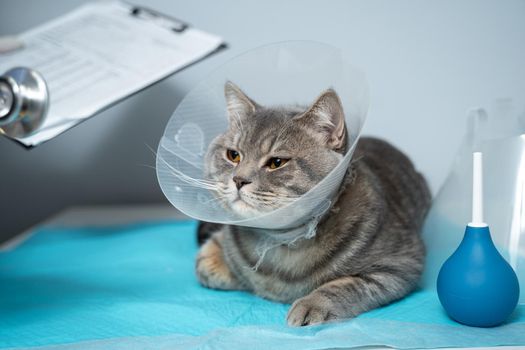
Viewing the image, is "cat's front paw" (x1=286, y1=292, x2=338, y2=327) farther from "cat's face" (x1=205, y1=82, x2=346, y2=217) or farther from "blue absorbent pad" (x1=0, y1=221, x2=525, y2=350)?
"cat's face" (x1=205, y1=82, x2=346, y2=217)

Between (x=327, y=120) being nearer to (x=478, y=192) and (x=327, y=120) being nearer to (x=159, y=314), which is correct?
(x=478, y=192)

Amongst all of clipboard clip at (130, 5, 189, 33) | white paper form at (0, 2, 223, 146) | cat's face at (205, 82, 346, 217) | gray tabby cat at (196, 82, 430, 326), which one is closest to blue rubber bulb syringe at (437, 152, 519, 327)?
gray tabby cat at (196, 82, 430, 326)

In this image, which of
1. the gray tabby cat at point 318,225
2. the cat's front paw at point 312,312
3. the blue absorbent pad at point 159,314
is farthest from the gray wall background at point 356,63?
the cat's front paw at point 312,312

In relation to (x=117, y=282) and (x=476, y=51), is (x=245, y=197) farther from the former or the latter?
(x=476, y=51)

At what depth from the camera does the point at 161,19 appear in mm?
1910

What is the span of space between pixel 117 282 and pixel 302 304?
1.86 feet

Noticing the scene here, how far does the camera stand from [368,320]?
1140 mm

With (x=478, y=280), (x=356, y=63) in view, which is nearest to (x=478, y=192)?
(x=478, y=280)

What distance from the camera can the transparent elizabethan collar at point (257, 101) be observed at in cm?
114

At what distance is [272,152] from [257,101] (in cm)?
22

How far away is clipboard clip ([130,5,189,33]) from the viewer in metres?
1.86

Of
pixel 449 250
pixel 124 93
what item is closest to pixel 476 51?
pixel 449 250

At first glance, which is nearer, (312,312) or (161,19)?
(312,312)

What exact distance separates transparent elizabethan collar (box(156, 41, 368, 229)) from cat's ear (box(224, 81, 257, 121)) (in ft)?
0.08
